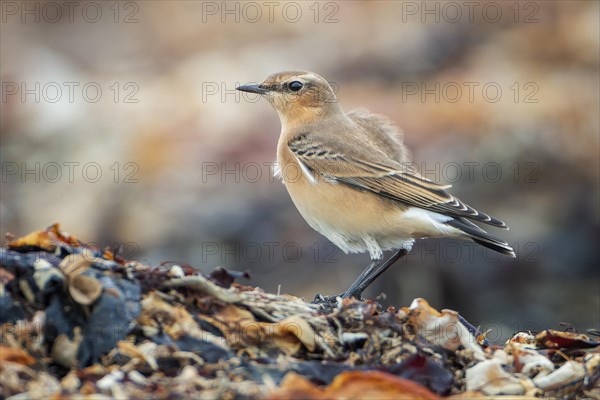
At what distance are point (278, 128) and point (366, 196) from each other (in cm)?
654

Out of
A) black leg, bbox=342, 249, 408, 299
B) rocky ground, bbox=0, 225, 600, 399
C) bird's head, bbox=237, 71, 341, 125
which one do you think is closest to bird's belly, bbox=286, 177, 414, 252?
black leg, bbox=342, 249, 408, 299

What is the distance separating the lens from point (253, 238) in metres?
12.0

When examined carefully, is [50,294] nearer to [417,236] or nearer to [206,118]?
[417,236]

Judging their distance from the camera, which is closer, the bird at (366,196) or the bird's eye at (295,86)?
the bird at (366,196)

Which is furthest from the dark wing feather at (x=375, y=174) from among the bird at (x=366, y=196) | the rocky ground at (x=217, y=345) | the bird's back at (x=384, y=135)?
the rocky ground at (x=217, y=345)

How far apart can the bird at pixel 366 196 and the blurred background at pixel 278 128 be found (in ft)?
11.0

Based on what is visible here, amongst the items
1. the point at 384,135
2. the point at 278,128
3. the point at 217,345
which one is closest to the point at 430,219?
the point at 384,135

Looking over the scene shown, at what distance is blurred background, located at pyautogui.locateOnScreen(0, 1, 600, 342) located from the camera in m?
11.8

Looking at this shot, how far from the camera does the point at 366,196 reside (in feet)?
25.0

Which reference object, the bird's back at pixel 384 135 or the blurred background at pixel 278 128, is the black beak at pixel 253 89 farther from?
the blurred background at pixel 278 128

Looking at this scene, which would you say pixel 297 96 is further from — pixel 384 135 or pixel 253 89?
pixel 384 135

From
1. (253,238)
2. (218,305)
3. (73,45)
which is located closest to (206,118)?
(253,238)

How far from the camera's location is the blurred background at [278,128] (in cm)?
1178

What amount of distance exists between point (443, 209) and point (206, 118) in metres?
7.71
